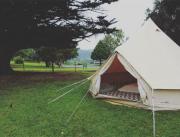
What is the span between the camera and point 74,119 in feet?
28.6

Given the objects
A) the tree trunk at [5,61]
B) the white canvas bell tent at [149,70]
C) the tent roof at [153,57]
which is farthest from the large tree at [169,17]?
the tree trunk at [5,61]

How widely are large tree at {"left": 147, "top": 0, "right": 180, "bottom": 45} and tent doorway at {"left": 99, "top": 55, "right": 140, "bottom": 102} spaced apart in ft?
26.5

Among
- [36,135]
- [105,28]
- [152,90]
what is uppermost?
[105,28]

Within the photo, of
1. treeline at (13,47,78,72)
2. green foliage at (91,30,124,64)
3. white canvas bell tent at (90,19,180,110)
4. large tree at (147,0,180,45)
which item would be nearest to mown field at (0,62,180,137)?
white canvas bell tent at (90,19,180,110)

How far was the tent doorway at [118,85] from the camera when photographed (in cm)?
1132

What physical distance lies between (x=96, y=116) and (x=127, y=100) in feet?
6.64

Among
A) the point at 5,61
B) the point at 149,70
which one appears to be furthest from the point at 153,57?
the point at 5,61

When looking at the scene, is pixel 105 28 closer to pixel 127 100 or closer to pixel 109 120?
pixel 127 100

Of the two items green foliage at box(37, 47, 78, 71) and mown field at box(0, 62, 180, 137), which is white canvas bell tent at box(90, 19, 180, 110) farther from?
green foliage at box(37, 47, 78, 71)

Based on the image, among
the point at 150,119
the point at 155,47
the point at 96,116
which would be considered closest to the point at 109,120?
the point at 96,116

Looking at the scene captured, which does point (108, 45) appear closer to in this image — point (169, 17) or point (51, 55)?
point (51, 55)

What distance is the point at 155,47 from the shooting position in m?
11.7

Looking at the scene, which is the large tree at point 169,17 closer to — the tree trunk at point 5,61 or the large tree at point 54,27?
the large tree at point 54,27

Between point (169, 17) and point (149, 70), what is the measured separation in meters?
12.6
